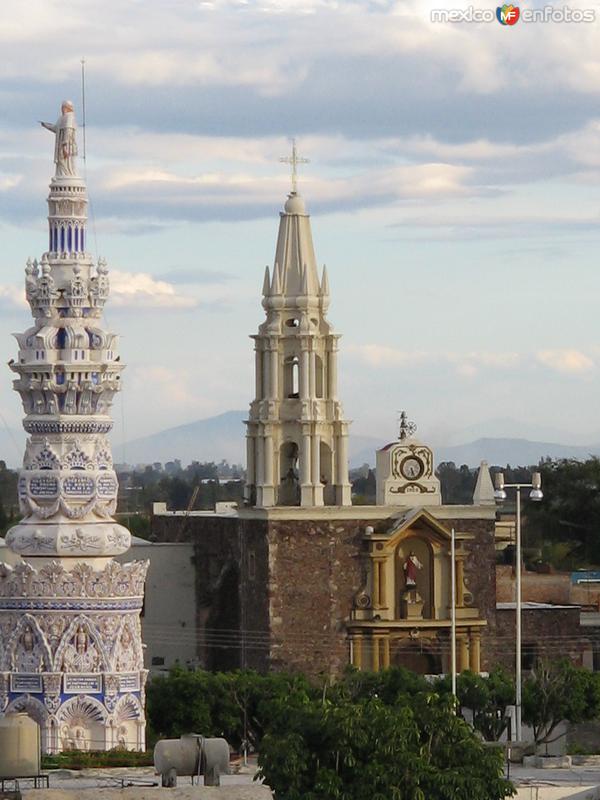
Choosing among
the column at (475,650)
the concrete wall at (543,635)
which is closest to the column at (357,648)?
the column at (475,650)

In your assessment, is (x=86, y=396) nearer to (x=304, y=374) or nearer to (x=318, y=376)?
(x=304, y=374)

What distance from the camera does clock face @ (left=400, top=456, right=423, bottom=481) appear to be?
85.6 meters

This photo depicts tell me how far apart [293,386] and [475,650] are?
742 centimetres

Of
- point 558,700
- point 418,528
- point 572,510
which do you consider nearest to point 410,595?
point 418,528

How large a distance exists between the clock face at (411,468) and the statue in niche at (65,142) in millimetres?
16083

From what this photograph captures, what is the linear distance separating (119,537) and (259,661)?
12.0 metres

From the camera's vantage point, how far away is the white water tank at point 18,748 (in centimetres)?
4547

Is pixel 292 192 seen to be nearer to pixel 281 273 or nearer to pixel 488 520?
pixel 281 273

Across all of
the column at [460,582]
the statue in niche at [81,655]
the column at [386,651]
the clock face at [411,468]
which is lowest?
the statue in niche at [81,655]

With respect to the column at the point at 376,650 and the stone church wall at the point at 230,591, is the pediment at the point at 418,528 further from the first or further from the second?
the stone church wall at the point at 230,591

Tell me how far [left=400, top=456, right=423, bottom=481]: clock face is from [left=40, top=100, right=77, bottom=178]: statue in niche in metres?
16.1

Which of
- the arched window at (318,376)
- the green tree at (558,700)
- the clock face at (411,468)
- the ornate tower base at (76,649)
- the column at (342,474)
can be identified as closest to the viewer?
the ornate tower base at (76,649)

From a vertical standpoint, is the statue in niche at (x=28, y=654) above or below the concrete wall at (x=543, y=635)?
below

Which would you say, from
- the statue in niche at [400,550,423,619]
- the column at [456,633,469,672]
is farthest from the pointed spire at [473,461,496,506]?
the column at [456,633,469,672]
